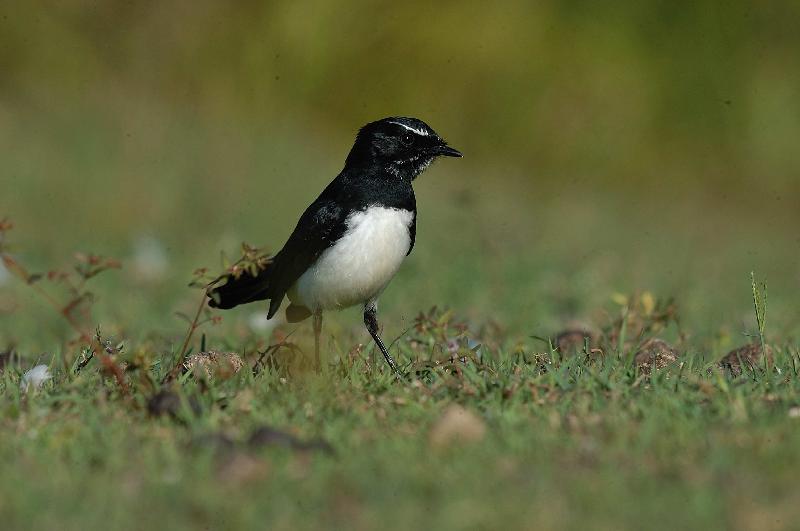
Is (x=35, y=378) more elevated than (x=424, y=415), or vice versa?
(x=35, y=378)

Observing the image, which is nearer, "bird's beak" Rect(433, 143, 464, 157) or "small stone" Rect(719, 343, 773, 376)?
"small stone" Rect(719, 343, 773, 376)

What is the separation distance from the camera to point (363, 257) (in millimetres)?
5641

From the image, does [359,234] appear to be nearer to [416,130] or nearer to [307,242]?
[307,242]

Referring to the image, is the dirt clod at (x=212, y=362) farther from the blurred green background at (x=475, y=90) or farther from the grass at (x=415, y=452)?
the blurred green background at (x=475, y=90)

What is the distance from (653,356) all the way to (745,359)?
38 centimetres

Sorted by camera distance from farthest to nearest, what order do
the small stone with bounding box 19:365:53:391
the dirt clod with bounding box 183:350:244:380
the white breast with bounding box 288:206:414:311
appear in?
the white breast with bounding box 288:206:414:311 → the dirt clod with bounding box 183:350:244:380 → the small stone with bounding box 19:365:53:391

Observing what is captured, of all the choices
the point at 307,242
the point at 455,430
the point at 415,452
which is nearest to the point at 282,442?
the point at 415,452

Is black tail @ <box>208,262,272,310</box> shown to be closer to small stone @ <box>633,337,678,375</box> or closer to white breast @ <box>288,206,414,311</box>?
white breast @ <box>288,206,414,311</box>

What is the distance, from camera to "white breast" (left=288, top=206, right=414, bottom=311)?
222 inches

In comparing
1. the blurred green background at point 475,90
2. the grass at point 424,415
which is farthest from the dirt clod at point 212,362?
the blurred green background at point 475,90

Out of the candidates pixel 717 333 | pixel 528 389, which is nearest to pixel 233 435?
pixel 528 389

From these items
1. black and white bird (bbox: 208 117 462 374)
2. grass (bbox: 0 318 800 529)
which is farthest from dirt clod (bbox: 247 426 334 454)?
black and white bird (bbox: 208 117 462 374)

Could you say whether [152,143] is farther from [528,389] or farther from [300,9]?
[528,389]

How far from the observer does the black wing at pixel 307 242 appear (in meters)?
5.70
